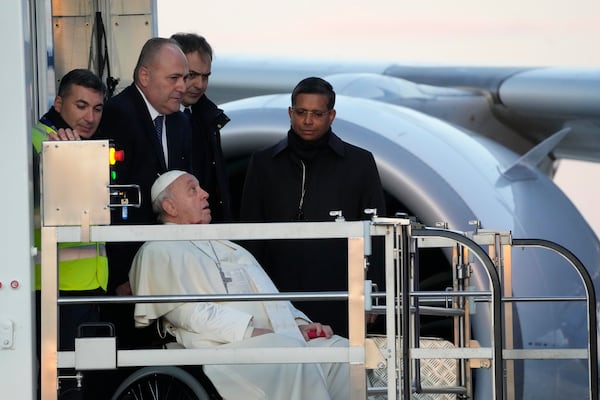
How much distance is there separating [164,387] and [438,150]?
396 centimetres

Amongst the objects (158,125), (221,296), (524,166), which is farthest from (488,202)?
(221,296)

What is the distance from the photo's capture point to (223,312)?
5.23 m

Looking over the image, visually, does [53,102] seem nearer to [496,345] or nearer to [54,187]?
[54,187]

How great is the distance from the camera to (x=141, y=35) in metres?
6.70

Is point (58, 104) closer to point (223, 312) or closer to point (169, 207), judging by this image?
point (169, 207)

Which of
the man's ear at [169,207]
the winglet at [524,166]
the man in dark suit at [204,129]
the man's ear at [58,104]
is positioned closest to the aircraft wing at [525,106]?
the winglet at [524,166]

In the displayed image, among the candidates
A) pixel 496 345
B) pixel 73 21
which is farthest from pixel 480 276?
pixel 496 345

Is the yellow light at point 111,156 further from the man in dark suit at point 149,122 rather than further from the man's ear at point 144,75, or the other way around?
the man's ear at point 144,75

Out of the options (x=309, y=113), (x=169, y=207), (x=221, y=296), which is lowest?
(x=221, y=296)

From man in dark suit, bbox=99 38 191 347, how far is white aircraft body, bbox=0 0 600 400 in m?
0.33

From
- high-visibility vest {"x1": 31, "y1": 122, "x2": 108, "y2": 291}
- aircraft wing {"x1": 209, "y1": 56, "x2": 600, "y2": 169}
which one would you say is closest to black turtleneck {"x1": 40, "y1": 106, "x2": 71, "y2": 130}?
high-visibility vest {"x1": 31, "y1": 122, "x2": 108, "y2": 291}

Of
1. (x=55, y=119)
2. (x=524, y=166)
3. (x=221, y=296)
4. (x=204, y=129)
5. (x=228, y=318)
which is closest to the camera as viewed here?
(x=221, y=296)

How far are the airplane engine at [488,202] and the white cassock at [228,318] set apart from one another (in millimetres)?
2377

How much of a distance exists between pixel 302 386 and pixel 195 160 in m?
1.83
